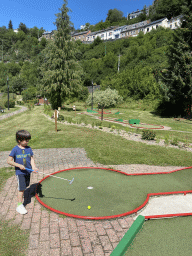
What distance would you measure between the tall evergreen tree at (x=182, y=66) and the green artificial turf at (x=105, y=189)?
17192 mm

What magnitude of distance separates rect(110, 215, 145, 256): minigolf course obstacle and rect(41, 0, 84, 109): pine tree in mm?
23473

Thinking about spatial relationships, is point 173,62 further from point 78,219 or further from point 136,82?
point 78,219

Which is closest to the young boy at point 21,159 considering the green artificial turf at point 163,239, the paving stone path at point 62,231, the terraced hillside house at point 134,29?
the paving stone path at point 62,231

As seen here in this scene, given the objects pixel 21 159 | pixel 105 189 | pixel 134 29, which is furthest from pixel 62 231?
pixel 134 29

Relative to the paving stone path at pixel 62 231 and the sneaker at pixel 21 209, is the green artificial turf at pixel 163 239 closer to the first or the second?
the paving stone path at pixel 62 231

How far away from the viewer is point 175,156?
8430mm

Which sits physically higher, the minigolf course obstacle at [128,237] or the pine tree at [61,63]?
the pine tree at [61,63]

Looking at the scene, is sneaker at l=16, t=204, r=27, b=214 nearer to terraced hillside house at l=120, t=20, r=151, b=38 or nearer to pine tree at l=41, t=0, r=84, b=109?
pine tree at l=41, t=0, r=84, b=109

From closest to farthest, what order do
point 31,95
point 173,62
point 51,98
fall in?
point 173,62 → point 51,98 → point 31,95

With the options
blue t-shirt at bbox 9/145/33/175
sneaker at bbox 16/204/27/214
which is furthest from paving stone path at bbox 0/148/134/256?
blue t-shirt at bbox 9/145/33/175

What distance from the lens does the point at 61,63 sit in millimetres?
26328

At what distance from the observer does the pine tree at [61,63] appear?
25648 millimetres

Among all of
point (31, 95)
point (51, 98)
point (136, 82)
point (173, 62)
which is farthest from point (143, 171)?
point (31, 95)

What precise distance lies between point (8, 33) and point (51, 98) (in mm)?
150261
